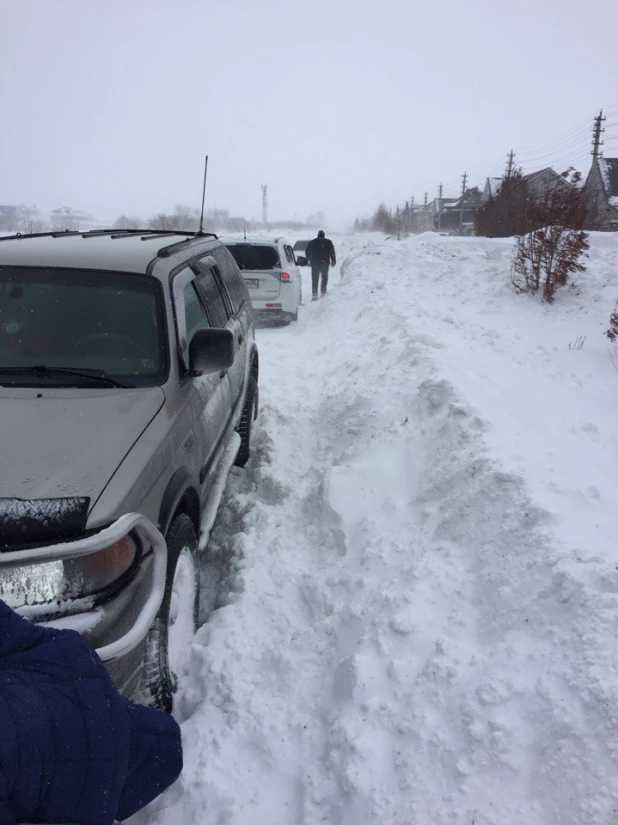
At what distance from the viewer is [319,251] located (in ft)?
47.1

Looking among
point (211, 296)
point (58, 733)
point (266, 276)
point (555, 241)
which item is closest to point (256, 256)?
point (266, 276)

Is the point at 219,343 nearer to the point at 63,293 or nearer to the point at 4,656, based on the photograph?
the point at 63,293

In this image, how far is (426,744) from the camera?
7.20 feet

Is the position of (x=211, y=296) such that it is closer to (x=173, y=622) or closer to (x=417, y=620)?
(x=173, y=622)

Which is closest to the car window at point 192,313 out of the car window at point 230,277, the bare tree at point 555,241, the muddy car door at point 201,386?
the muddy car door at point 201,386

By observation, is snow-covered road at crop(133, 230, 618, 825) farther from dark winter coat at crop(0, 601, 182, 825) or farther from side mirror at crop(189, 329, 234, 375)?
side mirror at crop(189, 329, 234, 375)

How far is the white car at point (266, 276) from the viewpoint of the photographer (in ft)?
34.3

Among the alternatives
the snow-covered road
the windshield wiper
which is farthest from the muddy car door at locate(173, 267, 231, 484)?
the snow-covered road

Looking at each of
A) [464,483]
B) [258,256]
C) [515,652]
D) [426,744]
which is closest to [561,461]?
[464,483]

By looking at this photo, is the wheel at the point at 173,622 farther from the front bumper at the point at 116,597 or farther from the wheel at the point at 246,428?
the wheel at the point at 246,428

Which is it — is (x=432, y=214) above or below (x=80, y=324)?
above

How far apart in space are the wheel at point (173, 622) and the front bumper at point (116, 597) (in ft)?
1.04

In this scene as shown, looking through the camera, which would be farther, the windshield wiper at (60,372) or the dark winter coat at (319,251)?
the dark winter coat at (319,251)

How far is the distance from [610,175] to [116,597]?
5510 centimetres
